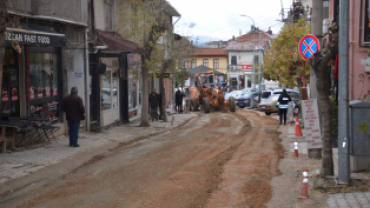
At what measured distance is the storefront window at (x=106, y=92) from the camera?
18422 mm

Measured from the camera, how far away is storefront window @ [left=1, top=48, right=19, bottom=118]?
12066mm

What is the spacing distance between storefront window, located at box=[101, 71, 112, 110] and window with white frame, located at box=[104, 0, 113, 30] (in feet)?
6.60

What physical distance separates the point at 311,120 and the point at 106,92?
10.9 m

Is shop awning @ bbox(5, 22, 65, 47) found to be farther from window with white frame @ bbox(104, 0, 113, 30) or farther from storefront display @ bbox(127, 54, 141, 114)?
storefront display @ bbox(127, 54, 141, 114)

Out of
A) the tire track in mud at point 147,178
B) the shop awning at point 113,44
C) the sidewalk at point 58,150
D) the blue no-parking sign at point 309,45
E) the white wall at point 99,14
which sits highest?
the white wall at point 99,14

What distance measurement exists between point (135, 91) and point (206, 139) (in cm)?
897

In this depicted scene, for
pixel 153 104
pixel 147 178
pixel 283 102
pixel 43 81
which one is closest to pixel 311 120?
pixel 147 178

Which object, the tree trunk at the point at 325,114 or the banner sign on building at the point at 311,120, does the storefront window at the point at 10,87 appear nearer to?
the banner sign on building at the point at 311,120

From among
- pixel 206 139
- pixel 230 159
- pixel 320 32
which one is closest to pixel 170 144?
pixel 206 139

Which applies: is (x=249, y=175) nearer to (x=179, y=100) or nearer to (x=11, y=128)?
(x=11, y=128)

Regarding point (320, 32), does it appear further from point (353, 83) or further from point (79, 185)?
point (79, 185)

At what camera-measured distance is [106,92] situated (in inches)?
742

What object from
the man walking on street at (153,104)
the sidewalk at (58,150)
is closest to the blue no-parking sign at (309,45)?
the sidewalk at (58,150)

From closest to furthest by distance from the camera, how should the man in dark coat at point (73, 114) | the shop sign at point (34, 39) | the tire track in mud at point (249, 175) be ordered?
the tire track in mud at point (249, 175), the shop sign at point (34, 39), the man in dark coat at point (73, 114)
